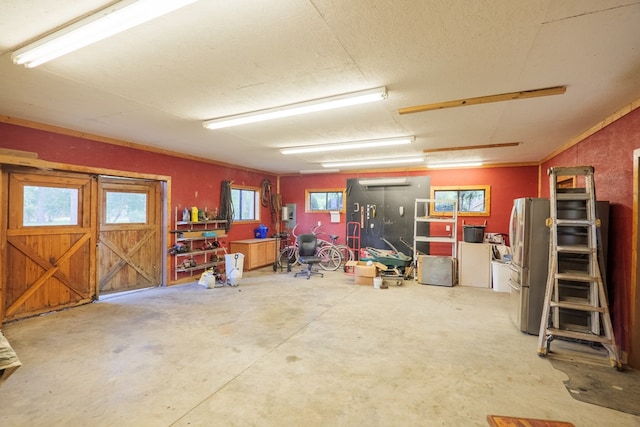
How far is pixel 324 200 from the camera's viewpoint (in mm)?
8898

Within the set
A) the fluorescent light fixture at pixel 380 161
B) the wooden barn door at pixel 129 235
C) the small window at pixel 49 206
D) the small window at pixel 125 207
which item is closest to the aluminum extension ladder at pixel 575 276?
the fluorescent light fixture at pixel 380 161

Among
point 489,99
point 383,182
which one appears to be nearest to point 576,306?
point 489,99

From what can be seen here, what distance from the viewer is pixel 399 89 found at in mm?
2867

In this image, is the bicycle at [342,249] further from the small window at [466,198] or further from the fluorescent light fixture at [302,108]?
the fluorescent light fixture at [302,108]

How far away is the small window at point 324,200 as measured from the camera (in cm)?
866

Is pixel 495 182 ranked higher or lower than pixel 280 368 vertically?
higher

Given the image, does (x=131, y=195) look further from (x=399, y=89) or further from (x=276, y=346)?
(x=399, y=89)

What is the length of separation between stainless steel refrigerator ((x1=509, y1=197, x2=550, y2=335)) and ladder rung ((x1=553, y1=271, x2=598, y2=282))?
417 millimetres

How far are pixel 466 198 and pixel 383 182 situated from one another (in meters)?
2.06

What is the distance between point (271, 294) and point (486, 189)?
18.3ft

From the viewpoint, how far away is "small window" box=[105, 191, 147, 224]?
5.10 meters

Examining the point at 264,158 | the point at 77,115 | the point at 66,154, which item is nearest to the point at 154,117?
the point at 77,115

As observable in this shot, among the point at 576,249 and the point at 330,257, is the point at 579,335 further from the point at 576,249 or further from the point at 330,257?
the point at 330,257

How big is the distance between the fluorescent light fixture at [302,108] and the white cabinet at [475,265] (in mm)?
4472
